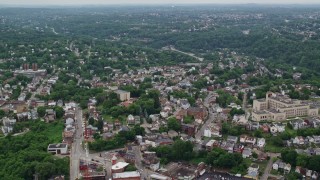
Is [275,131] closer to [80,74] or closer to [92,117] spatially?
[92,117]

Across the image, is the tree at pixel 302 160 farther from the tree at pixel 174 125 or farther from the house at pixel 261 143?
the tree at pixel 174 125

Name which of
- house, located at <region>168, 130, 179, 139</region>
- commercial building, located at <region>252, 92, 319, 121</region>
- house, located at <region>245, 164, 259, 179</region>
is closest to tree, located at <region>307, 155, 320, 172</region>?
house, located at <region>245, 164, 259, 179</region>

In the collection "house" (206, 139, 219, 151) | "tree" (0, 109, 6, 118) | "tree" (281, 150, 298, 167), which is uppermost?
"tree" (281, 150, 298, 167)

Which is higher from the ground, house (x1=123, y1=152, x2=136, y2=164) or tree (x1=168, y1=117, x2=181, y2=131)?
tree (x1=168, y1=117, x2=181, y2=131)

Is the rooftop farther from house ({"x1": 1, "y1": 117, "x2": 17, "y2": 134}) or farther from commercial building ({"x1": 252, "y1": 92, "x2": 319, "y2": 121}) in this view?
commercial building ({"x1": 252, "y1": 92, "x2": 319, "y2": 121})

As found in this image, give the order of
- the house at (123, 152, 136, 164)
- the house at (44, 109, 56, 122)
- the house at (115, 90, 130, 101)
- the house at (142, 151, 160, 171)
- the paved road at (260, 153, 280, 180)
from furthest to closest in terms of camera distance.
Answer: the house at (115, 90, 130, 101), the house at (44, 109, 56, 122), the house at (123, 152, 136, 164), the house at (142, 151, 160, 171), the paved road at (260, 153, 280, 180)

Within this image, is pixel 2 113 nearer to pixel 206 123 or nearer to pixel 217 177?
pixel 206 123

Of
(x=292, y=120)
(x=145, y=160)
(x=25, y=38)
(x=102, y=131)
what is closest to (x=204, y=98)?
(x=292, y=120)

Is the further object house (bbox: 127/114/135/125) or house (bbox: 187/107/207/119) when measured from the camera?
house (bbox: 187/107/207/119)

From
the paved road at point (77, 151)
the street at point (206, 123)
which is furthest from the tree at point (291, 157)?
the paved road at point (77, 151)
